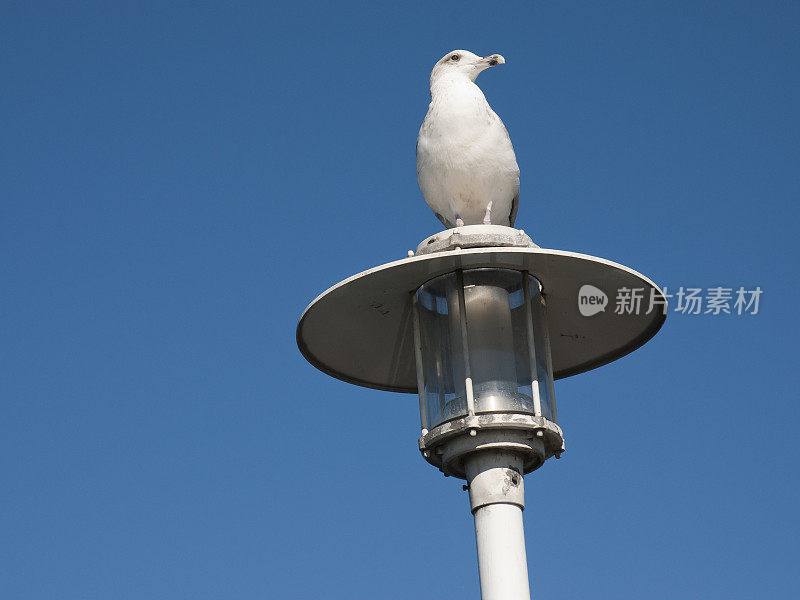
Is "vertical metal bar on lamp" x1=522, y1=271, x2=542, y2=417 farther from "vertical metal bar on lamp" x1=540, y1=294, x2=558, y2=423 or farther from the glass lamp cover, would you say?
"vertical metal bar on lamp" x1=540, y1=294, x2=558, y2=423

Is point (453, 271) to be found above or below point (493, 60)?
below

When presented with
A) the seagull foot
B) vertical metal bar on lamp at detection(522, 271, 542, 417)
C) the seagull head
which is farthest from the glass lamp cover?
the seagull head

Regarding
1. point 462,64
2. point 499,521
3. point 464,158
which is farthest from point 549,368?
point 462,64

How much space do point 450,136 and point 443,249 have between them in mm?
1883

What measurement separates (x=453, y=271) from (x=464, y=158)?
1793mm

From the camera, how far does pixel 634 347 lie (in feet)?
47.1

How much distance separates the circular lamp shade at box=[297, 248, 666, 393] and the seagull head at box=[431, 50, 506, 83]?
312 cm

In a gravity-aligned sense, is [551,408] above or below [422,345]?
below

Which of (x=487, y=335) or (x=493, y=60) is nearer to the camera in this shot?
(x=487, y=335)

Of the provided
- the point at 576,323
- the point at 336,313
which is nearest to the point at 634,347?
the point at 576,323

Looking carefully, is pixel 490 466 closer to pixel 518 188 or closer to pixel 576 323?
pixel 576 323

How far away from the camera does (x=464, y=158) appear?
14.3 metres

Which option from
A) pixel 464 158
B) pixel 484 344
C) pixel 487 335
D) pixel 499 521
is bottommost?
pixel 499 521

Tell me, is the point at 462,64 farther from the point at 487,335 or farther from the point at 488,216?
the point at 487,335
